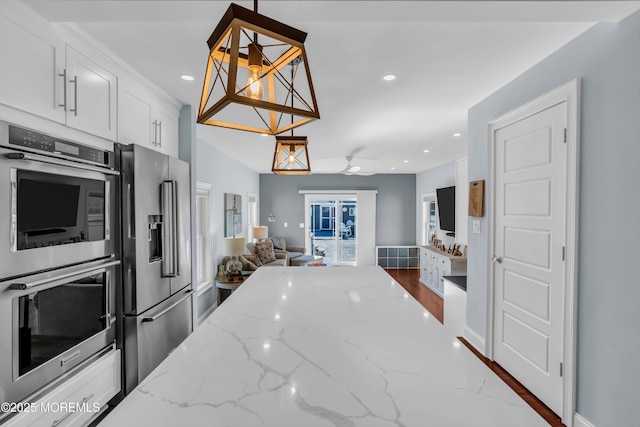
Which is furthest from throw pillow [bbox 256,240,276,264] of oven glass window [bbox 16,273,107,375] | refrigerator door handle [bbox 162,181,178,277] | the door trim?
the door trim

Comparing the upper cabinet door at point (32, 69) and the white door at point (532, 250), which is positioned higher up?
the upper cabinet door at point (32, 69)

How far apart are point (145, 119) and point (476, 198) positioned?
2885 millimetres

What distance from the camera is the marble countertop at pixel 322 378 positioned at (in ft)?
2.19

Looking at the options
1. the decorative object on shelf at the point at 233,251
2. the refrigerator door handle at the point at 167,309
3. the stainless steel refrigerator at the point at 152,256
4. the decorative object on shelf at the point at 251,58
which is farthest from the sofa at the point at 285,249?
the decorative object on shelf at the point at 251,58

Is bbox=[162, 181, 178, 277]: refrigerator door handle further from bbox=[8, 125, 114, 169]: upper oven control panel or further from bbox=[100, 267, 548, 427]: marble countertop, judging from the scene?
bbox=[100, 267, 548, 427]: marble countertop

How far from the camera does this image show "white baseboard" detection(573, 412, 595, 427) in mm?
1749

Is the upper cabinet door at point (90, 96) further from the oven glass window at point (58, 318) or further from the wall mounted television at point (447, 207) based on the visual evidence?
the wall mounted television at point (447, 207)

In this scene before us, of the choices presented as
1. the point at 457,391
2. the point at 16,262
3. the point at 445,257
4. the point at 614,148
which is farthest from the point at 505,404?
the point at 445,257

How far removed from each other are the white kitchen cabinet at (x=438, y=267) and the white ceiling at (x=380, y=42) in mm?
2442

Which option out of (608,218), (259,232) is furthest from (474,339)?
(259,232)

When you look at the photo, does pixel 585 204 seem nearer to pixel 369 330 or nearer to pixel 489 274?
pixel 489 274

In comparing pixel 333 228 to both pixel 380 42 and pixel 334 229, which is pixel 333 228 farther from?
pixel 380 42

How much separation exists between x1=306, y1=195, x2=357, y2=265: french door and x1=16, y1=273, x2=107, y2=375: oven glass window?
6.16m

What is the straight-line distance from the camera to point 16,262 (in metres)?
1.28
